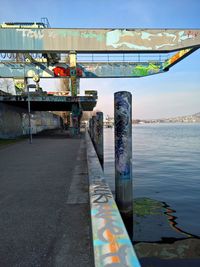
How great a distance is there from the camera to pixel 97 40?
26.0 metres

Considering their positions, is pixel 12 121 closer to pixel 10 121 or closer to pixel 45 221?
pixel 10 121

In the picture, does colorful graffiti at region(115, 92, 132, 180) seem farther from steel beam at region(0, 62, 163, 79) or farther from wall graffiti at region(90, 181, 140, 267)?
steel beam at region(0, 62, 163, 79)

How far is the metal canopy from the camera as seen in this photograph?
25375 millimetres

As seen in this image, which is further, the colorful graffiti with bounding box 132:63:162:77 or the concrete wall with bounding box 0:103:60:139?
the colorful graffiti with bounding box 132:63:162:77

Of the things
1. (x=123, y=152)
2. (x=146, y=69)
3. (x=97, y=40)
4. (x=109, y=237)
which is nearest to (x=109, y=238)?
(x=109, y=237)

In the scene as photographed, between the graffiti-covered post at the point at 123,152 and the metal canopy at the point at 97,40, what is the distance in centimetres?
2127

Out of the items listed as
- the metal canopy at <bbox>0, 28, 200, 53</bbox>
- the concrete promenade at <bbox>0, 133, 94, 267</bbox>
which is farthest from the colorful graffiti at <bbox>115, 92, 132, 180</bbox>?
the metal canopy at <bbox>0, 28, 200, 53</bbox>

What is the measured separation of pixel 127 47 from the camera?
25969mm

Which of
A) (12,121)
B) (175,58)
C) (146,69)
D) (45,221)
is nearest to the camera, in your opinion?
(45,221)

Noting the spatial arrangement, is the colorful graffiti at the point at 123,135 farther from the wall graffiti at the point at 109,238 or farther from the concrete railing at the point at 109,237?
the wall graffiti at the point at 109,238

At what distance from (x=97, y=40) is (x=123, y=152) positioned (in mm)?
22055

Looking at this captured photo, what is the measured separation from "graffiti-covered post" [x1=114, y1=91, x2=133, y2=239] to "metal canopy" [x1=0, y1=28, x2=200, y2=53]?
2127 cm

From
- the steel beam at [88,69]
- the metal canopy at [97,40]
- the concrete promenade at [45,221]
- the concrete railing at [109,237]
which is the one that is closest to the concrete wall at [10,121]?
the metal canopy at [97,40]

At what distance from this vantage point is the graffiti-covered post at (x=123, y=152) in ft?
19.8
